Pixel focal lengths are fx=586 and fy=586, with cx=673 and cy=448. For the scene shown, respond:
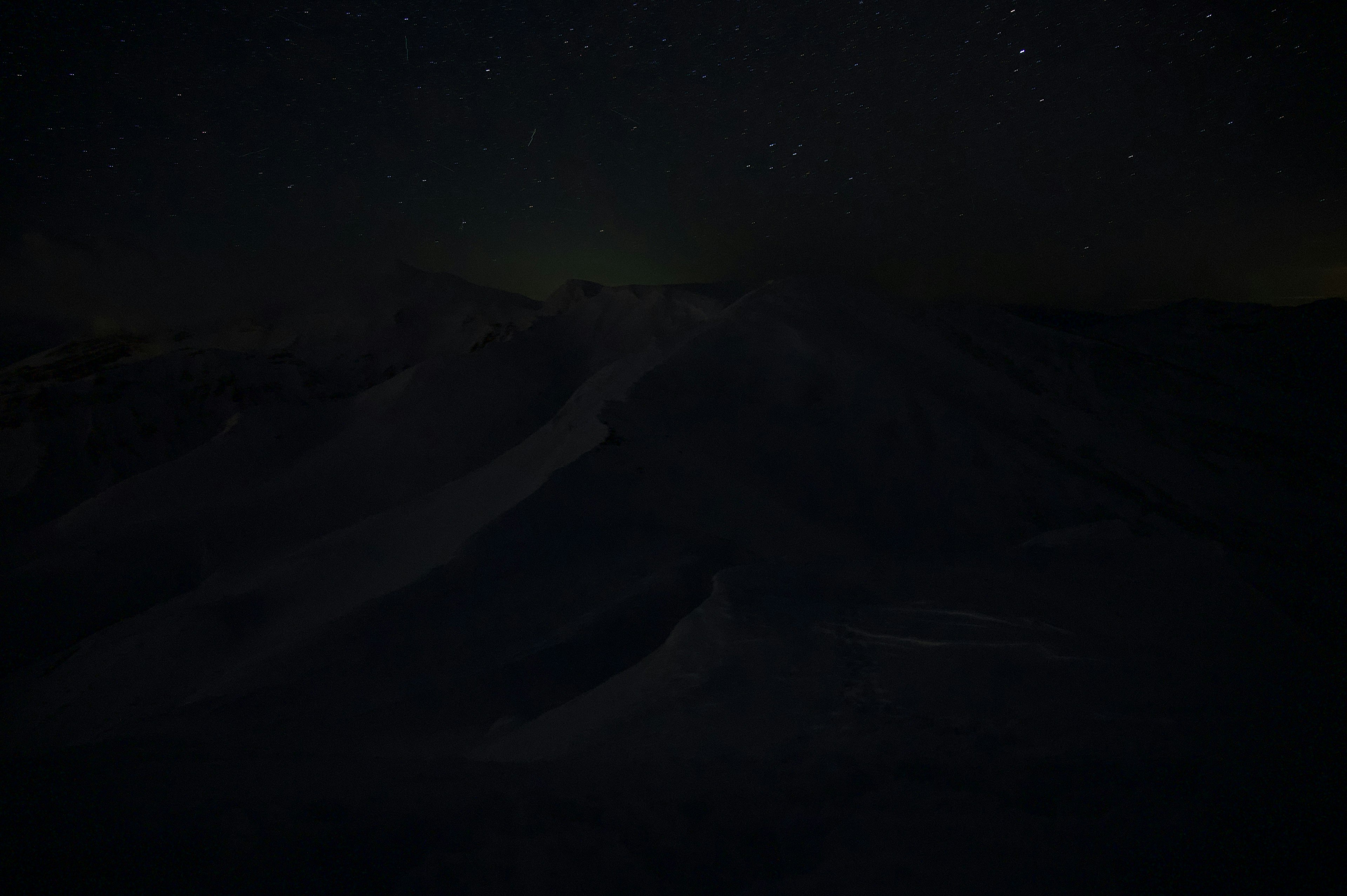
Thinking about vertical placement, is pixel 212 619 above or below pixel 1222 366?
above

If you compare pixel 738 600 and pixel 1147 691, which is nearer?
pixel 1147 691

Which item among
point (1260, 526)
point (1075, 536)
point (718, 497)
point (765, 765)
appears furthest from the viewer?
point (1260, 526)

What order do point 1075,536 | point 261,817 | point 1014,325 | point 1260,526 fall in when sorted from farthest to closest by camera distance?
point 1014,325
point 1260,526
point 1075,536
point 261,817

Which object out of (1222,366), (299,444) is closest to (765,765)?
(299,444)

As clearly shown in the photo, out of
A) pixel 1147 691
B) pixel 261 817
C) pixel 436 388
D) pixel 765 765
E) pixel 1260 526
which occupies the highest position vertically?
pixel 436 388

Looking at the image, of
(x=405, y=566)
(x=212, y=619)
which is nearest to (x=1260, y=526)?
(x=405, y=566)

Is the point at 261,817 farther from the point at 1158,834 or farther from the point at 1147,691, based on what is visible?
the point at 1147,691
